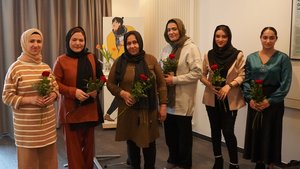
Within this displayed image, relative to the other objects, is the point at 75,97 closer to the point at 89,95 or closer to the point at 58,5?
the point at 89,95

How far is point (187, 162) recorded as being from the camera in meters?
3.22

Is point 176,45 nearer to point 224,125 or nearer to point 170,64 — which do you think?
point 170,64

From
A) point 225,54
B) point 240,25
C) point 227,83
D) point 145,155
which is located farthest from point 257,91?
point 240,25

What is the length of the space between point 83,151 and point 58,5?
2.78m

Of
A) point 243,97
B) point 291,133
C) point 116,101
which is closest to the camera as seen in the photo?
point 116,101

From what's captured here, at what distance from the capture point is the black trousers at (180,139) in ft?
10.2

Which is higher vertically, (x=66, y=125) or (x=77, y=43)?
(x=77, y=43)

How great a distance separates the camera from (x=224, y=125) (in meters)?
3.03

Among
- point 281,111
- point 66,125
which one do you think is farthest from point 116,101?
point 281,111

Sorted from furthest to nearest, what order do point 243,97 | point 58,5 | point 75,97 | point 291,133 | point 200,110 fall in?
point 58,5
point 200,110
point 291,133
point 243,97
point 75,97

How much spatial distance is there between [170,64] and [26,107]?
1377 millimetres

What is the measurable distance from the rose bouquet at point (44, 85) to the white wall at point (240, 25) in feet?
7.87

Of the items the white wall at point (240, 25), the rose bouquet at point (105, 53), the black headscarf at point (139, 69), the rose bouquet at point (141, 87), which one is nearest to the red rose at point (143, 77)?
the rose bouquet at point (141, 87)

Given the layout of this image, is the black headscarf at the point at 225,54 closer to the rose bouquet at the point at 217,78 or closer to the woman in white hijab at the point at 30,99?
the rose bouquet at the point at 217,78
